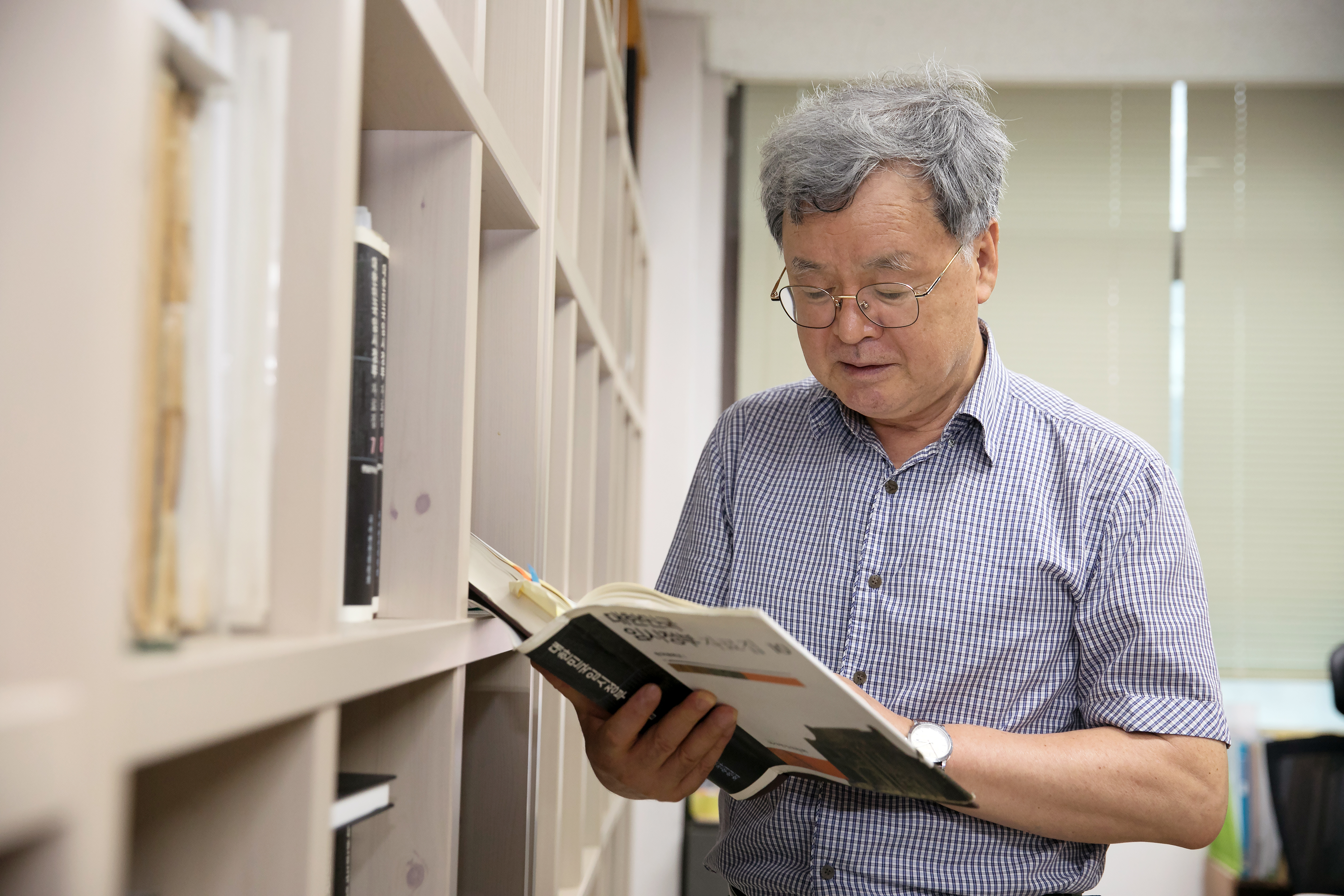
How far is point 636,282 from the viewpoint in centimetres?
271

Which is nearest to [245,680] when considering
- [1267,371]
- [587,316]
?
[587,316]

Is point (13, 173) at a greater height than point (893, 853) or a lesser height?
greater

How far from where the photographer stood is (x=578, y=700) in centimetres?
96

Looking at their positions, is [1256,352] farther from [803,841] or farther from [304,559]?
[304,559]

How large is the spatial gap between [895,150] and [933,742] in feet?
2.02

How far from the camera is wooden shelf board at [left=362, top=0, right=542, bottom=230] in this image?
601 millimetres

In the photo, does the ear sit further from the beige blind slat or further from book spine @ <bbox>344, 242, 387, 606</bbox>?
the beige blind slat

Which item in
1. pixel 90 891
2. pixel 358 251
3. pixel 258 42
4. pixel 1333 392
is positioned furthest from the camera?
pixel 1333 392

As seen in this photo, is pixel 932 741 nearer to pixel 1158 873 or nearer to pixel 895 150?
pixel 895 150

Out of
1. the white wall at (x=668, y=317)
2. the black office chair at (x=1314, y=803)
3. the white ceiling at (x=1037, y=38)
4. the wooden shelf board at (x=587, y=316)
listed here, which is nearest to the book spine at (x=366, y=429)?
the wooden shelf board at (x=587, y=316)

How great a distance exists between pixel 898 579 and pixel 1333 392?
2.91 meters

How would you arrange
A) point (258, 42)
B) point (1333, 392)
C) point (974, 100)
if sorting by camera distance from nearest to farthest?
point (258, 42)
point (974, 100)
point (1333, 392)

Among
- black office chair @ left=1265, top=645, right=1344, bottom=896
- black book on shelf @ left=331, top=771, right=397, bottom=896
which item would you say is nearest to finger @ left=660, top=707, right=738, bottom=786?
black book on shelf @ left=331, top=771, right=397, bottom=896

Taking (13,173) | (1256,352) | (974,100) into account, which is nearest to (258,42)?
(13,173)
